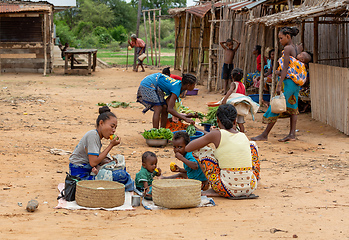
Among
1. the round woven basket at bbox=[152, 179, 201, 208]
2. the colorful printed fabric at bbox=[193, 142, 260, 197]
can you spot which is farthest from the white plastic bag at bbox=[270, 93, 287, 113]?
the round woven basket at bbox=[152, 179, 201, 208]

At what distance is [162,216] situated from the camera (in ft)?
13.5

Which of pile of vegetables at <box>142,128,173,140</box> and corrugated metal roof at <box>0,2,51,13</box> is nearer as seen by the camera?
pile of vegetables at <box>142,128,173,140</box>

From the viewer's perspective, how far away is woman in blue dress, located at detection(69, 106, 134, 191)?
4500 mm

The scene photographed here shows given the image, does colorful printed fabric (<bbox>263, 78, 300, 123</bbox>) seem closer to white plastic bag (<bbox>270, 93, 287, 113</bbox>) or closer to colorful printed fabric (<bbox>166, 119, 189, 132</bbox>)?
white plastic bag (<bbox>270, 93, 287, 113</bbox>)

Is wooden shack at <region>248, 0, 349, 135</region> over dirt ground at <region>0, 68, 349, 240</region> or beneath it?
over

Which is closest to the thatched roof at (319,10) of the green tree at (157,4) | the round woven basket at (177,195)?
the round woven basket at (177,195)

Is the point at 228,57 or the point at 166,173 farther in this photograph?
the point at 228,57

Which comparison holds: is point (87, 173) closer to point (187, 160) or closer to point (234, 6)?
point (187, 160)

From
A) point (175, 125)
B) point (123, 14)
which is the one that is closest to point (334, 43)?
point (175, 125)

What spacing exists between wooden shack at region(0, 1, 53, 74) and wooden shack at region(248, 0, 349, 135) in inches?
456

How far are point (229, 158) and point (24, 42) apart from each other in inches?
639

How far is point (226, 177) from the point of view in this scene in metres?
4.55

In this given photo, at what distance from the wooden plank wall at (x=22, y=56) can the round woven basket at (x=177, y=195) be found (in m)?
16.0

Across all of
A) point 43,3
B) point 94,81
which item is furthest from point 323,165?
point 43,3
